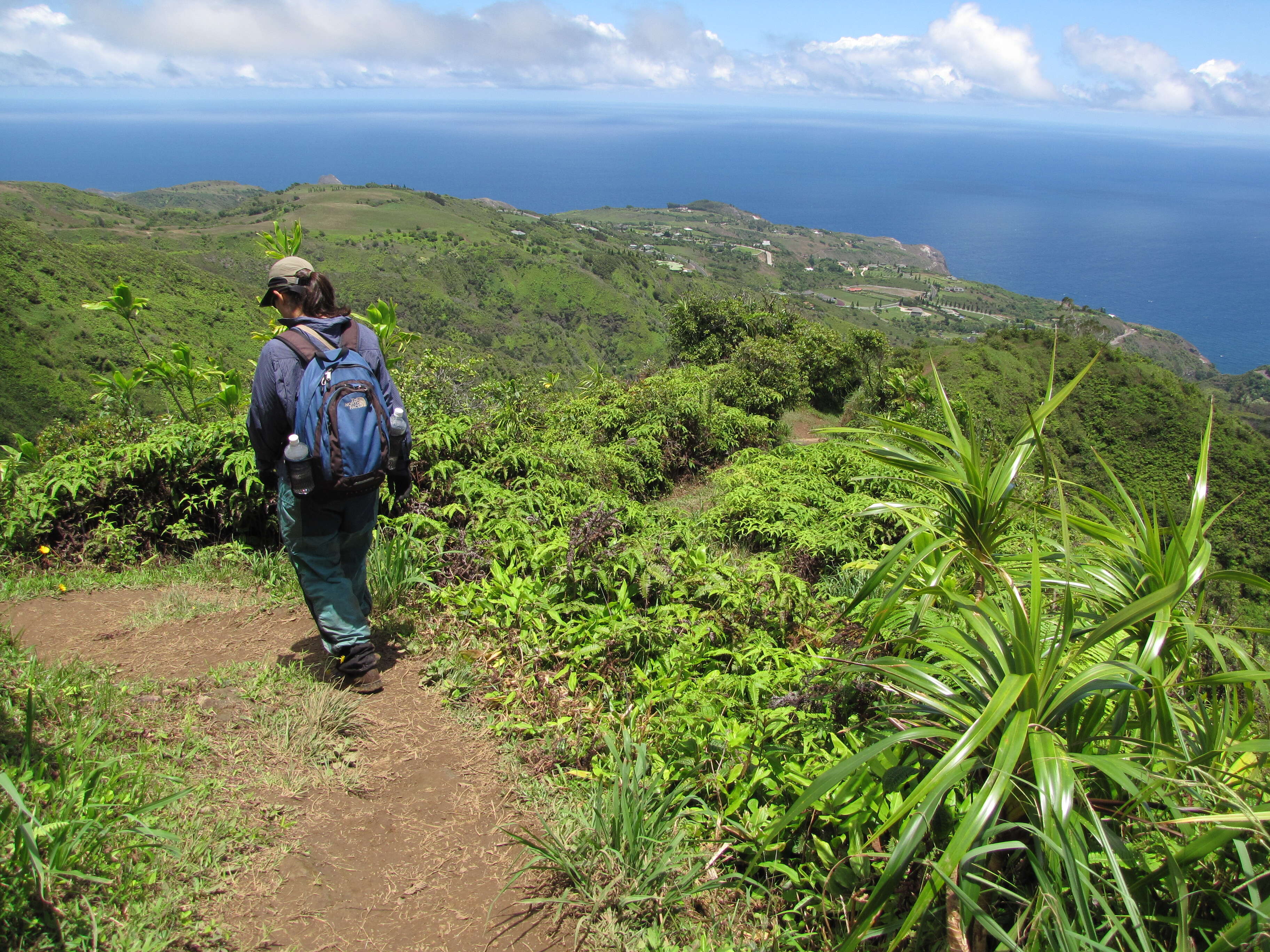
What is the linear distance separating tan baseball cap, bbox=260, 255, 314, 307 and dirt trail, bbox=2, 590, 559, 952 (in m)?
1.59

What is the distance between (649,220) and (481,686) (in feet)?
620

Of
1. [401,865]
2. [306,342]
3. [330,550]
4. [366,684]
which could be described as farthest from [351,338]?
[401,865]

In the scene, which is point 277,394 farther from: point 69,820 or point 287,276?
point 69,820

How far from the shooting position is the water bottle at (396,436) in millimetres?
2797

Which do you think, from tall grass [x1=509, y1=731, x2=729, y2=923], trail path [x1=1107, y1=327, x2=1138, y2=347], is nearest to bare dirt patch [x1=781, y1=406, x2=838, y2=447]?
tall grass [x1=509, y1=731, x2=729, y2=923]

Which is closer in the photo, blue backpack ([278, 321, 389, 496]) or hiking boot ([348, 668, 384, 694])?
blue backpack ([278, 321, 389, 496])

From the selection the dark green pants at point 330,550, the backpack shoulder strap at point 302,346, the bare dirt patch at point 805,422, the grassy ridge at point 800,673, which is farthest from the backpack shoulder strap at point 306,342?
the bare dirt patch at point 805,422

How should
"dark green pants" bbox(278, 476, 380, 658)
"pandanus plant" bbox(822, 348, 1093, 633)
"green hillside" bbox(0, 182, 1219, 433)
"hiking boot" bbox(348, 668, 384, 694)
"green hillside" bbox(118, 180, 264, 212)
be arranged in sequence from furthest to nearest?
"green hillside" bbox(118, 180, 264, 212), "green hillside" bbox(0, 182, 1219, 433), "hiking boot" bbox(348, 668, 384, 694), "dark green pants" bbox(278, 476, 380, 658), "pandanus plant" bbox(822, 348, 1093, 633)

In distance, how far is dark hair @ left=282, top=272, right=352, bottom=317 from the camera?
2.82 metres

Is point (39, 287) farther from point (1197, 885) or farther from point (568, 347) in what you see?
point (1197, 885)

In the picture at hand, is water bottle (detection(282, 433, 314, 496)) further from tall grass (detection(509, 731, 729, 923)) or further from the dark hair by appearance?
tall grass (detection(509, 731, 729, 923))

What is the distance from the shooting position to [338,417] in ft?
8.63

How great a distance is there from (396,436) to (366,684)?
1066mm

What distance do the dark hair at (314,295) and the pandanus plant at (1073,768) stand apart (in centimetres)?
241
